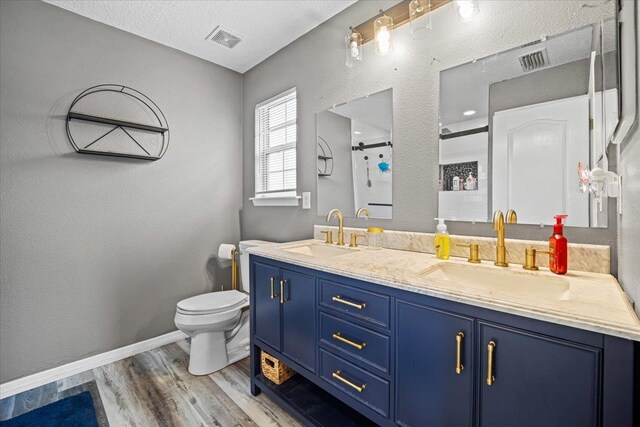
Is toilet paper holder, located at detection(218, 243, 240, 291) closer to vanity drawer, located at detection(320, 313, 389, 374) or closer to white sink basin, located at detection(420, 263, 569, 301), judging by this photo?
vanity drawer, located at detection(320, 313, 389, 374)

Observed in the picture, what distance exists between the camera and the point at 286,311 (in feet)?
5.12

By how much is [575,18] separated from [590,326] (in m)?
1.26

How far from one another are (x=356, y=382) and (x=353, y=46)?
1.94 meters

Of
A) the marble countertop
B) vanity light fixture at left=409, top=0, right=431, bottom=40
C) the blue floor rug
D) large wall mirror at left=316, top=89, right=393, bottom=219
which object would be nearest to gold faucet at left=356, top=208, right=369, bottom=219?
large wall mirror at left=316, top=89, right=393, bottom=219

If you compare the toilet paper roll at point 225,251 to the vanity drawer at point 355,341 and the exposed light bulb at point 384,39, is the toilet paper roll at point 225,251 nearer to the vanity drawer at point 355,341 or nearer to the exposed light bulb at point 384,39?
the vanity drawer at point 355,341

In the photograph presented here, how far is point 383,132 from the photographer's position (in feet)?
6.04

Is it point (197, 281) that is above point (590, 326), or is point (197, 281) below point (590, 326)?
below

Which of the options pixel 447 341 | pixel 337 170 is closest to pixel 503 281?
pixel 447 341

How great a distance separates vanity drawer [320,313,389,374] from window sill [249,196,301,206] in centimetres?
125

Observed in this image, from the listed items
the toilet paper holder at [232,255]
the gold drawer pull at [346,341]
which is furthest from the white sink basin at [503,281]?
the toilet paper holder at [232,255]

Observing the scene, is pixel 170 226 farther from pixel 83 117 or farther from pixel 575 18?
pixel 575 18

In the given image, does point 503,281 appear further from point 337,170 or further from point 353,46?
point 353,46

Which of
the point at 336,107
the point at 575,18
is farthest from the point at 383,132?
the point at 575,18

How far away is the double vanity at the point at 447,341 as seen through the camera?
71 centimetres
